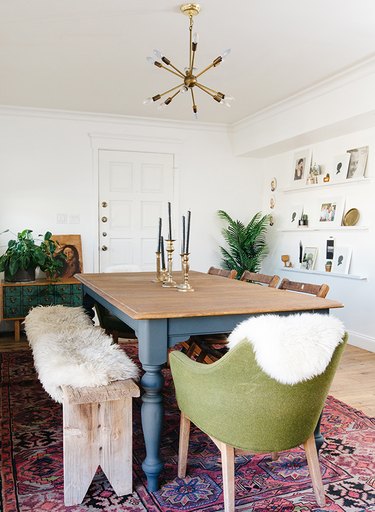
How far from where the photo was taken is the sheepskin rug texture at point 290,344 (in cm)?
143

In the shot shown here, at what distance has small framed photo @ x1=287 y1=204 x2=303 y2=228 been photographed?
5.24m

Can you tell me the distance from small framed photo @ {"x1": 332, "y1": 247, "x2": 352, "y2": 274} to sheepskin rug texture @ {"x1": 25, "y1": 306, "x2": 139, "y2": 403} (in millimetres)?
2776

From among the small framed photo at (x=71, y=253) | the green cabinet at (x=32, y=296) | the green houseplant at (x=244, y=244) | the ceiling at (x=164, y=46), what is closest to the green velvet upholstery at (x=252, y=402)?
the ceiling at (x=164, y=46)

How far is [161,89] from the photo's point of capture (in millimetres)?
4320

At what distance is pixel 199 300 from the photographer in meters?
2.11

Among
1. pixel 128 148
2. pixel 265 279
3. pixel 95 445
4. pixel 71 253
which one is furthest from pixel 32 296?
pixel 95 445

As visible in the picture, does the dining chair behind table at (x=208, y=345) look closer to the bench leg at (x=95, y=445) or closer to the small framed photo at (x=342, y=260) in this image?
the bench leg at (x=95, y=445)

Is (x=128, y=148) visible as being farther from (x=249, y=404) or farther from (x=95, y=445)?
(x=249, y=404)

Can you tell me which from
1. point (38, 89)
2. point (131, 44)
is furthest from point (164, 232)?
point (131, 44)

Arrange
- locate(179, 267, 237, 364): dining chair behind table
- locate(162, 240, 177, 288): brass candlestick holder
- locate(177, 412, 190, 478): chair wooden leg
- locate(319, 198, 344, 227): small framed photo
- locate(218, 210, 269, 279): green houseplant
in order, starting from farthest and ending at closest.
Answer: locate(218, 210, 269, 279): green houseplant → locate(319, 198, 344, 227): small framed photo → locate(179, 267, 237, 364): dining chair behind table → locate(162, 240, 177, 288): brass candlestick holder → locate(177, 412, 190, 478): chair wooden leg

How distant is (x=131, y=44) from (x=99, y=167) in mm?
2160

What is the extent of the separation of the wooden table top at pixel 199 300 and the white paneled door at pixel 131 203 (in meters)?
2.53

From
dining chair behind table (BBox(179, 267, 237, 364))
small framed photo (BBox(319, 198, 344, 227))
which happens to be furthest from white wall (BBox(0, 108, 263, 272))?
dining chair behind table (BBox(179, 267, 237, 364))

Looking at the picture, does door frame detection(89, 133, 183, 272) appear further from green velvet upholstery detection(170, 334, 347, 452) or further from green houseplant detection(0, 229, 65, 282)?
green velvet upholstery detection(170, 334, 347, 452)
